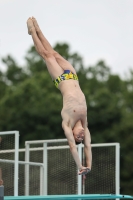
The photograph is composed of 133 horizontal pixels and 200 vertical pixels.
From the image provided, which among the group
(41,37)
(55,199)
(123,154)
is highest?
(123,154)

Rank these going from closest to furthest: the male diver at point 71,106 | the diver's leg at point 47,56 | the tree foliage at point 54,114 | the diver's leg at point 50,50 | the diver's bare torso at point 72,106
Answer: the male diver at point 71,106, the diver's bare torso at point 72,106, the diver's leg at point 47,56, the diver's leg at point 50,50, the tree foliage at point 54,114

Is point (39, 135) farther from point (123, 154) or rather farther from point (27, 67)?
point (27, 67)

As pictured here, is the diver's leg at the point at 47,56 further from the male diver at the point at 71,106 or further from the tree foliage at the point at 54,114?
the tree foliage at the point at 54,114

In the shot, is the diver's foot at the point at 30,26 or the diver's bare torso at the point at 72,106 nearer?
the diver's bare torso at the point at 72,106

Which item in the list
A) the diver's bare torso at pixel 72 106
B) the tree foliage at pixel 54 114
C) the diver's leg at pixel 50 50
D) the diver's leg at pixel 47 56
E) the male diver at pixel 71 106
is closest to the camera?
the male diver at pixel 71 106

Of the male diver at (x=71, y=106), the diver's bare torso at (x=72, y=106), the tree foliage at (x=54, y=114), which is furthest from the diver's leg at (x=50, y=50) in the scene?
the tree foliage at (x=54, y=114)

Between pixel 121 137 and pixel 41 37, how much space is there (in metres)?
37.9

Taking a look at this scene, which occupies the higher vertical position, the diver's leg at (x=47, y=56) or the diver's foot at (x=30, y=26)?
the diver's foot at (x=30, y=26)

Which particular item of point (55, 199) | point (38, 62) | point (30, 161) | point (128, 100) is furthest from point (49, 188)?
point (38, 62)

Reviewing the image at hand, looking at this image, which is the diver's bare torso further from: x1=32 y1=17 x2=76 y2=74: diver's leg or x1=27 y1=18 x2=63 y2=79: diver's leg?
x1=32 y1=17 x2=76 y2=74: diver's leg

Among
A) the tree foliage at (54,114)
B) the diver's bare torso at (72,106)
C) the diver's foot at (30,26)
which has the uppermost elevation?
the tree foliage at (54,114)

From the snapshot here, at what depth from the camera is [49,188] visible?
2233 cm

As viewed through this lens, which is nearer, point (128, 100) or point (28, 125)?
point (28, 125)

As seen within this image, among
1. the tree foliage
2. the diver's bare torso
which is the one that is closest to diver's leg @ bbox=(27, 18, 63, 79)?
the diver's bare torso
